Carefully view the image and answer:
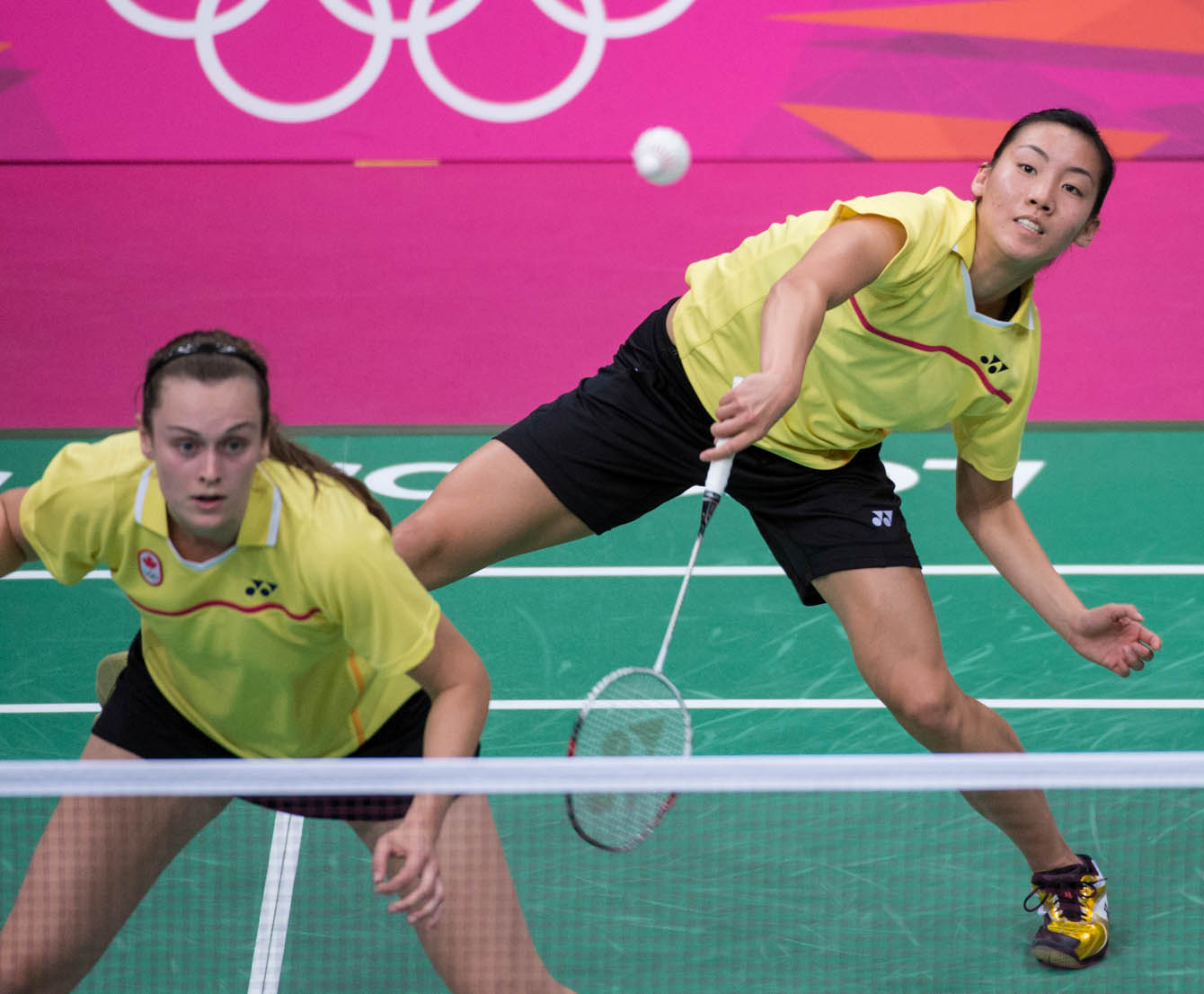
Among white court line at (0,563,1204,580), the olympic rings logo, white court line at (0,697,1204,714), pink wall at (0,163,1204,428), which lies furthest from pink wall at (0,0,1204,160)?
white court line at (0,697,1204,714)

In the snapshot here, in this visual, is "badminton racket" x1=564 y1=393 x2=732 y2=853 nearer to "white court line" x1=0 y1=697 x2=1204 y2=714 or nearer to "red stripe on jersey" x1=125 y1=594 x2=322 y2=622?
"red stripe on jersey" x1=125 y1=594 x2=322 y2=622

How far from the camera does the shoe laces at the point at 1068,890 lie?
3.56 m

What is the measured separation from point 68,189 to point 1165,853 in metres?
6.34

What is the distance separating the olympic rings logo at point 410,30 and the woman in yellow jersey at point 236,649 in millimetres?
5619

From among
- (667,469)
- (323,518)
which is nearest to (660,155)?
Result: (667,469)

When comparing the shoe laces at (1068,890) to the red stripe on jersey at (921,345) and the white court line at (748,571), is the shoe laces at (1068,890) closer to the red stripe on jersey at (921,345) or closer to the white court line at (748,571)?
the red stripe on jersey at (921,345)

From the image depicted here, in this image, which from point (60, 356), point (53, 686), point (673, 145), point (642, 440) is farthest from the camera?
point (60, 356)

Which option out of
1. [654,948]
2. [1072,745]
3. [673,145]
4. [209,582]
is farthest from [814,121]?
[209,582]

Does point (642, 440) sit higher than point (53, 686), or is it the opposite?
point (642, 440)

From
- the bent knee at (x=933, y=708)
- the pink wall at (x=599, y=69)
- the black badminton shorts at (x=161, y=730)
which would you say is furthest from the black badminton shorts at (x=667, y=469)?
the pink wall at (x=599, y=69)

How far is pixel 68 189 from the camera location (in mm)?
8250

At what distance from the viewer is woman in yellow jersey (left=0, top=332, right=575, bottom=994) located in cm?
255

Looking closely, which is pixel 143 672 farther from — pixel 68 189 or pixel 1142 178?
pixel 1142 178

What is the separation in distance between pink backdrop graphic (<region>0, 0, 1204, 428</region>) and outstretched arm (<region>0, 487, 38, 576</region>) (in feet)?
16.9
